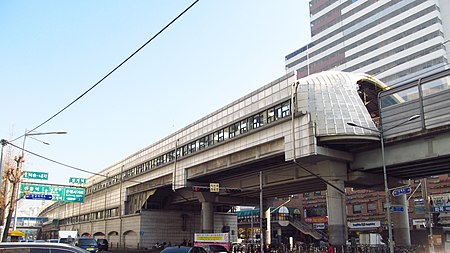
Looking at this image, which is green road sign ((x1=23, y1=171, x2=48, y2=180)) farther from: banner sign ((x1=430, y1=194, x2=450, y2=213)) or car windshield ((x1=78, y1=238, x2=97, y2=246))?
banner sign ((x1=430, y1=194, x2=450, y2=213))

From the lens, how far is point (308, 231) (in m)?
72.1

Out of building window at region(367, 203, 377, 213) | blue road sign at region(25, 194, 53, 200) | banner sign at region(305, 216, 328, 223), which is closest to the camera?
blue road sign at region(25, 194, 53, 200)

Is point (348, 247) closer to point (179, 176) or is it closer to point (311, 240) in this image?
point (179, 176)

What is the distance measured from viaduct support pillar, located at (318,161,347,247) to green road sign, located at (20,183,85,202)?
36.1m

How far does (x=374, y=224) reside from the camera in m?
64.7

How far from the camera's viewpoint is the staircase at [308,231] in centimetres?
7138

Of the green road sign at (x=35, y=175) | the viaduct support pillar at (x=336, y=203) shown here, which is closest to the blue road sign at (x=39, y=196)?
the green road sign at (x=35, y=175)

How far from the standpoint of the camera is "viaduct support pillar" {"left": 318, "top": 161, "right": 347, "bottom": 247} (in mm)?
32250

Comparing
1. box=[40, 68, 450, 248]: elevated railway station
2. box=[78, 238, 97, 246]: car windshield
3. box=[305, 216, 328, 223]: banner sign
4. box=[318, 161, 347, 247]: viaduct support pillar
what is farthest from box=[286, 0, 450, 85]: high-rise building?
box=[78, 238, 97, 246]: car windshield

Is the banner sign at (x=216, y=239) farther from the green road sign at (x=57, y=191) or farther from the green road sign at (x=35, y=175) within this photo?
the green road sign at (x=57, y=191)

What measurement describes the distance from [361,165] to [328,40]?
80504 mm

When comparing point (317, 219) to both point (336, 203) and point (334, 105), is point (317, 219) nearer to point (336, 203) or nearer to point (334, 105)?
point (336, 203)

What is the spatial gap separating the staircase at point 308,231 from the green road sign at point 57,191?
35.4 meters

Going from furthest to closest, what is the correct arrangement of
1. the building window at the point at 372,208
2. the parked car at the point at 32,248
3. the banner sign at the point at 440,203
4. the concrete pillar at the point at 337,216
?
1. the building window at the point at 372,208
2. the banner sign at the point at 440,203
3. the concrete pillar at the point at 337,216
4. the parked car at the point at 32,248
